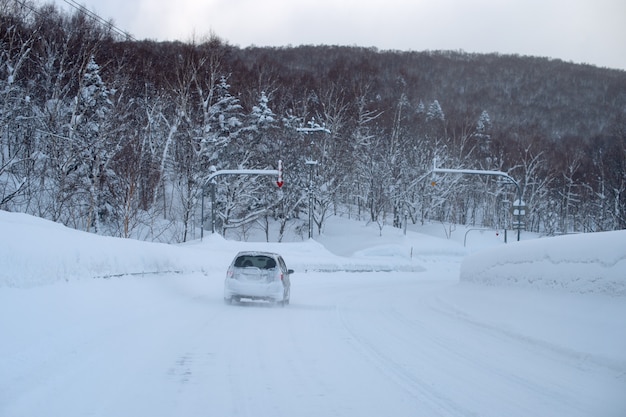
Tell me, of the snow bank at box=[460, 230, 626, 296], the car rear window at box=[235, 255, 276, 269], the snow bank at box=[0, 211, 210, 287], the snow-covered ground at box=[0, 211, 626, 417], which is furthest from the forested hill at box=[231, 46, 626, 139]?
the snow-covered ground at box=[0, 211, 626, 417]

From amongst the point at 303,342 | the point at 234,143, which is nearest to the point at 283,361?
the point at 303,342

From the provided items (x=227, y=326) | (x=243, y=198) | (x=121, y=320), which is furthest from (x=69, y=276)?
(x=243, y=198)

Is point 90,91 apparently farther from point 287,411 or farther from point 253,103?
point 287,411

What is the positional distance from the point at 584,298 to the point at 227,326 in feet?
24.4

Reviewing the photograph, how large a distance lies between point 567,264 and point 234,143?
45.5 m

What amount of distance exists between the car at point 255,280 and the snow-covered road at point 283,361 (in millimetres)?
1854

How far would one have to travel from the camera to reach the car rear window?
753 inches

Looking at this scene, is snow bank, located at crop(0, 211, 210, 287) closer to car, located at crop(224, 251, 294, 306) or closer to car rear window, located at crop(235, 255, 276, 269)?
car, located at crop(224, 251, 294, 306)

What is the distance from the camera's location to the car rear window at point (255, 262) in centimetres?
1912

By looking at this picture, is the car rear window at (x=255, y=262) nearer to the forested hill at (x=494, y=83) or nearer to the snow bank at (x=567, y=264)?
the snow bank at (x=567, y=264)

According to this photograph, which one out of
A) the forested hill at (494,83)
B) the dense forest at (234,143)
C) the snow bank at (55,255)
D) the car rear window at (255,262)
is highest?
the forested hill at (494,83)

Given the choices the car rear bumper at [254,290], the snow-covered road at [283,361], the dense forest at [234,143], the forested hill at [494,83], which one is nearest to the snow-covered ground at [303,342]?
the snow-covered road at [283,361]

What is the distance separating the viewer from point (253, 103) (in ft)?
201

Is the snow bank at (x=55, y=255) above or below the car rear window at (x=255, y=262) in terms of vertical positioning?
above
